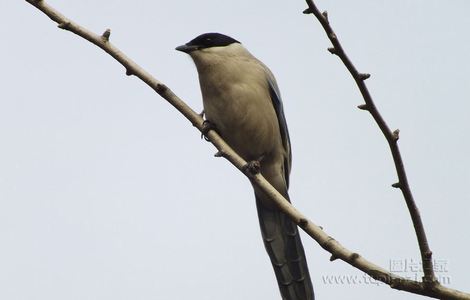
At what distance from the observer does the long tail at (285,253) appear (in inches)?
200

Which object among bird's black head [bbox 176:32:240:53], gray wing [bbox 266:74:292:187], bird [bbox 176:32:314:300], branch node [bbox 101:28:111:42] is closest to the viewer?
branch node [bbox 101:28:111:42]

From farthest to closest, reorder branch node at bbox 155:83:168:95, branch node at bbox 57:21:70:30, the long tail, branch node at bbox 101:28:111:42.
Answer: the long tail
branch node at bbox 155:83:168:95
branch node at bbox 101:28:111:42
branch node at bbox 57:21:70:30

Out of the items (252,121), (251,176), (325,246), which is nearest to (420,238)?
(325,246)

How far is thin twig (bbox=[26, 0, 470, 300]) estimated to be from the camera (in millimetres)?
2980

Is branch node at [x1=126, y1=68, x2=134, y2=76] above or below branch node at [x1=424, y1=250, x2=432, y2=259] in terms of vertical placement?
above

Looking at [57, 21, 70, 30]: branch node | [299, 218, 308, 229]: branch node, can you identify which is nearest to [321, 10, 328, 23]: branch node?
[299, 218, 308, 229]: branch node

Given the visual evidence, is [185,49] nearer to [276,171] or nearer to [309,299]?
[276,171]

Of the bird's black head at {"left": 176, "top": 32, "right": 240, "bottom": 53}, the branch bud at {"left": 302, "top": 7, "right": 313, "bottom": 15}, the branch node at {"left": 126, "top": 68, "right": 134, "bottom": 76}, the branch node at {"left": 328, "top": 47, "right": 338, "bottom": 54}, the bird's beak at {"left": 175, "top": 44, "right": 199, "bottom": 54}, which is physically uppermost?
the bird's black head at {"left": 176, "top": 32, "right": 240, "bottom": 53}

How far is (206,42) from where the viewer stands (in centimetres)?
618

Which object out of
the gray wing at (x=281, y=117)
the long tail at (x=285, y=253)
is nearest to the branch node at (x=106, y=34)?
the long tail at (x=285, y=253)

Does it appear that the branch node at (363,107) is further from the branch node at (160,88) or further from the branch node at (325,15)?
the branch node at (160,88)

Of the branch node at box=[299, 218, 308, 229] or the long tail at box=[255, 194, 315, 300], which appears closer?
the branch node at box=[299, 218, 308, 229]

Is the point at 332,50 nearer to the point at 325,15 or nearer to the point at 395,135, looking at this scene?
the point at 325,15

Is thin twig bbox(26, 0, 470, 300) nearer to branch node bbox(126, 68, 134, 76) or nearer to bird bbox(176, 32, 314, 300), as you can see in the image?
branch node bbox(126, 68, 134, 76)
